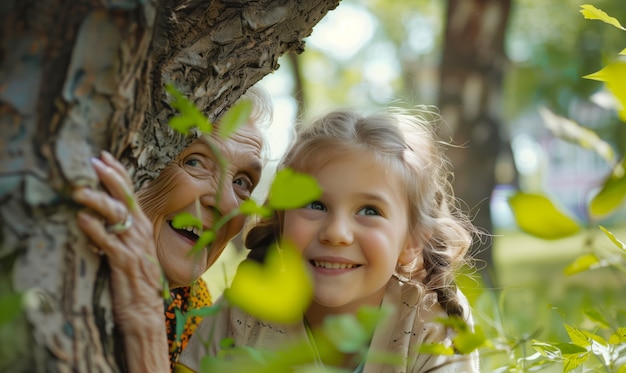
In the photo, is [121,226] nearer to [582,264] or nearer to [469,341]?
[469,341]

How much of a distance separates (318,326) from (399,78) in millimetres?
26461

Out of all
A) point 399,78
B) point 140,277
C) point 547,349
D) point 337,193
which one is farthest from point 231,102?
point 399,78

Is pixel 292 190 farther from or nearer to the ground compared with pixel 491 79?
farther from the ground

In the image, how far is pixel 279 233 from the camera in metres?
2.53

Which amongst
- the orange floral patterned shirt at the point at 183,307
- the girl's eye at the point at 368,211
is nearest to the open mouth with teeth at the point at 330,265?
the girl's eye at the point at 368,211

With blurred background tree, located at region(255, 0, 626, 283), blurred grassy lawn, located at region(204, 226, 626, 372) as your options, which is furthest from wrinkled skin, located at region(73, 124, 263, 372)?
blurred background tree, located at region(255, 0, 626, 283)

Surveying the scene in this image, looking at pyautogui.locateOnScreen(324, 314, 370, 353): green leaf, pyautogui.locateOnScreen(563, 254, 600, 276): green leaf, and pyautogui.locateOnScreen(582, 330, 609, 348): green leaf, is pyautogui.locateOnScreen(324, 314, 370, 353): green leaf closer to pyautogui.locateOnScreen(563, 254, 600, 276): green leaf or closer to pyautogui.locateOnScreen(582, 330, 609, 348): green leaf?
pyautogui.locateOnScreen(563, 254, 600, 276): green leaf

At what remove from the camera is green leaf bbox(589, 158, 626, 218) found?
0.83m

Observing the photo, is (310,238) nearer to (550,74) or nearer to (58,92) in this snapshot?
(58,92)

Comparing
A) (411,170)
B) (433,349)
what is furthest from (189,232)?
(433,349)

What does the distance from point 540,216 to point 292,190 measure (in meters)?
0.30

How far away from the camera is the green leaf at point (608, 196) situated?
831 millimetres

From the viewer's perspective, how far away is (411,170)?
2.33 m

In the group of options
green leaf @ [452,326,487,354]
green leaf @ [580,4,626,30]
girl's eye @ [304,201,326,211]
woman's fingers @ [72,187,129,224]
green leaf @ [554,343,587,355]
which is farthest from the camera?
girl's eye @ [304,201,326,211]
